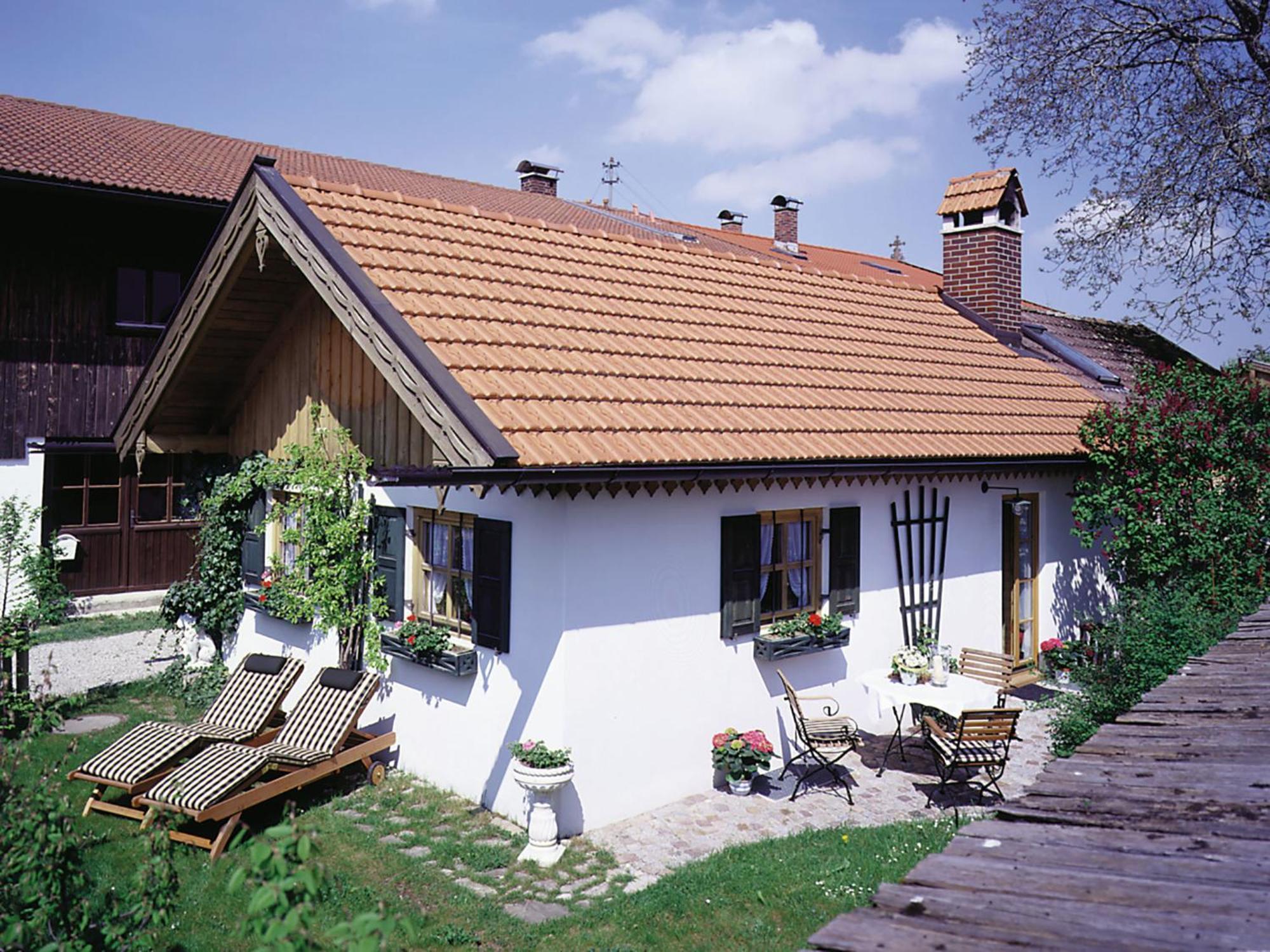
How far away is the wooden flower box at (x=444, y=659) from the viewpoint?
7859 mm

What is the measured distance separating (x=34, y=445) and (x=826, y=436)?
46.4ft

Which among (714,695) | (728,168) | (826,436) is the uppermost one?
(728,168)

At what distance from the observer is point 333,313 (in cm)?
894

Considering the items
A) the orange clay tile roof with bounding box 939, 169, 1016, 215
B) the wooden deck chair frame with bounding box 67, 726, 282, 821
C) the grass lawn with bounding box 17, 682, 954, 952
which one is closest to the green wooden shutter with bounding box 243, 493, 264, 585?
the wooden deck chair frame with bounding box 67, 726, 282, 821

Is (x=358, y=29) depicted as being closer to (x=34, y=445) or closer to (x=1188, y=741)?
(x=34, y=445)

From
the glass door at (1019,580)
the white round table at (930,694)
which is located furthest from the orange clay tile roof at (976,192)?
the white round table at (930,694)

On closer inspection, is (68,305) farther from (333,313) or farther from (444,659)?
(444,659)

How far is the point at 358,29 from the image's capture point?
44.8ft

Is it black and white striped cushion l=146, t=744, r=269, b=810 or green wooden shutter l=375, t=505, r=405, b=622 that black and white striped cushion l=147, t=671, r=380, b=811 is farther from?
green wooden shutter l=375, t=505, r=405, b=622

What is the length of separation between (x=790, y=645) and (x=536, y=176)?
82.9ft

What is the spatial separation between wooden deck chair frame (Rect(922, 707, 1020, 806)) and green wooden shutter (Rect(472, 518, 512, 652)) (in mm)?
3720

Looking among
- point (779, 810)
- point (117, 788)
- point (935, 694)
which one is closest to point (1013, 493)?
point (935, 694)

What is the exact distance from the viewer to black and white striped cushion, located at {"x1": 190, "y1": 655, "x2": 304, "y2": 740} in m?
8.90

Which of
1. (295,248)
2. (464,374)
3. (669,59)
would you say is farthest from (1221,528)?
(669,59)
